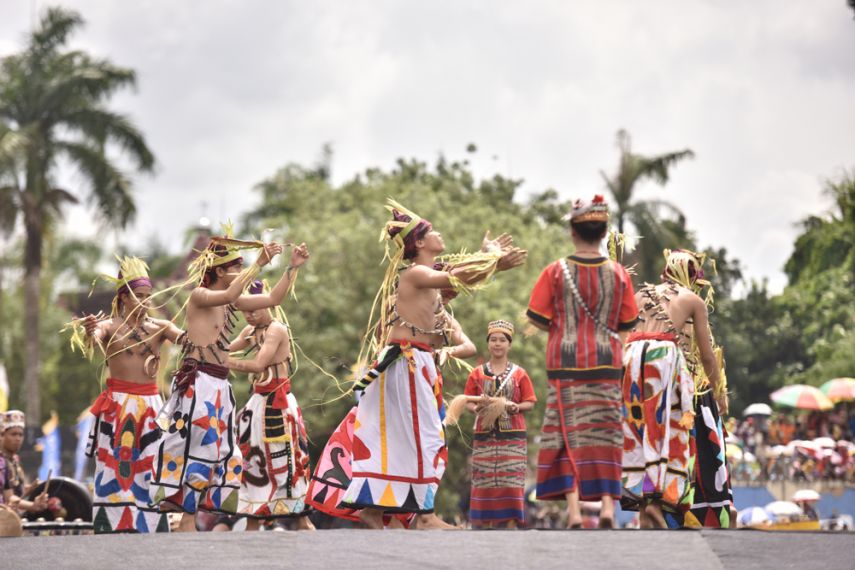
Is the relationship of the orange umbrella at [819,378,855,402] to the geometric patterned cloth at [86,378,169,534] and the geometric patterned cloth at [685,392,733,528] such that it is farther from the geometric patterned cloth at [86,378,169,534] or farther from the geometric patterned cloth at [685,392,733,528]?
the geometric patterned cloth at [86,378,169,534]

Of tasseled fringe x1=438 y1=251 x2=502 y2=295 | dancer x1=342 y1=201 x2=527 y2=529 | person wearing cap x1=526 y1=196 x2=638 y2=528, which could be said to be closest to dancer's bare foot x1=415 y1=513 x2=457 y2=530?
dancer x1=342 y1=201 x2=527 y2=529

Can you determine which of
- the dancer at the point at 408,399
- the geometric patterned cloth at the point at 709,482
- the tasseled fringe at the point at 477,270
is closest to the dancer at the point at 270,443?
the dancer at the point at 408,399

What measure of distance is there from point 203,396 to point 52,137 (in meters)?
25.4

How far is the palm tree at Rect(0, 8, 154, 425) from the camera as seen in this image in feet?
112

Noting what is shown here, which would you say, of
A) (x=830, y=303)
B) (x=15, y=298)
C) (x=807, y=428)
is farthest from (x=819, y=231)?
(x=15, y=298)

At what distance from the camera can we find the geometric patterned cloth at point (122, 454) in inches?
446

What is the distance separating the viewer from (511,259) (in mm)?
9438

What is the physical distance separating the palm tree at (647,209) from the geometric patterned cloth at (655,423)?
25.6m

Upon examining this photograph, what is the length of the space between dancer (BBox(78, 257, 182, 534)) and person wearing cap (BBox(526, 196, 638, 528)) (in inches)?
147

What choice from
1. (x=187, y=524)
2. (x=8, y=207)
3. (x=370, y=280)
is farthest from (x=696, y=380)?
(x=8, y=207)

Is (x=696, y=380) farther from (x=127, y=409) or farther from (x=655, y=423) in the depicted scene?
(x=127, y=409)

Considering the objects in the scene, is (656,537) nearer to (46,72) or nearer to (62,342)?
(46,72)

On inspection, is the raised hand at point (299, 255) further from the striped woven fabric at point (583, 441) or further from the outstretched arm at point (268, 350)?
the striped woven fabric at point (583, 441)

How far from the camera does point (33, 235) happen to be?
112 feet
